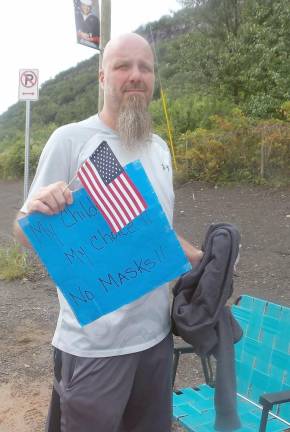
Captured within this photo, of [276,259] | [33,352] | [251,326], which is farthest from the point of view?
[276,259]

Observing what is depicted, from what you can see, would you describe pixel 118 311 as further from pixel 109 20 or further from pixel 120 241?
pixel 109 20

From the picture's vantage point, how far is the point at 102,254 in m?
2.03

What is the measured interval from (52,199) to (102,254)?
0.29 meters

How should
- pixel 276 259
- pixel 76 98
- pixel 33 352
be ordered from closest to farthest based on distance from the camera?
1. pixel 33 352
2. pixel 276 259
3. pixel 76 98

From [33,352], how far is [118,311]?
2.91 metres

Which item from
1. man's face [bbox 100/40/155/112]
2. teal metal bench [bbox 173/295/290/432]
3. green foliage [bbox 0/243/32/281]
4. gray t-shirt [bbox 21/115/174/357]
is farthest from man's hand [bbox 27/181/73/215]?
green foliage [bbox 0/243/32/281]

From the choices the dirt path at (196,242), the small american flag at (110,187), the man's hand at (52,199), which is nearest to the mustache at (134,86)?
the small american flag at (110,187)

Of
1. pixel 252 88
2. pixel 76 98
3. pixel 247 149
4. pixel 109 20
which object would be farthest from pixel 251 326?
pixel 76 98

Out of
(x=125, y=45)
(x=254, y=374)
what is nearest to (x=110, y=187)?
(x=125, y=45)

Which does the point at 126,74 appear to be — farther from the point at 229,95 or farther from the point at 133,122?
the point at 229,95

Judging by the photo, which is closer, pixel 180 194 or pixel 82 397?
pixel 82 397

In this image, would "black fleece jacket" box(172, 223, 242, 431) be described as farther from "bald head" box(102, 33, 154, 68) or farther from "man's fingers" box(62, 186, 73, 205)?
"bald head" box(102, 33, 154, 68)

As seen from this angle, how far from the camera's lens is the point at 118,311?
83.7 inches

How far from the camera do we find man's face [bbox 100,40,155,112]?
7.06 ft
